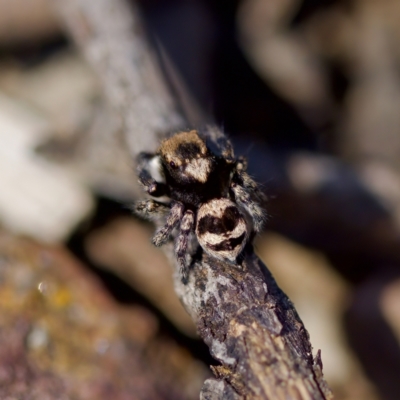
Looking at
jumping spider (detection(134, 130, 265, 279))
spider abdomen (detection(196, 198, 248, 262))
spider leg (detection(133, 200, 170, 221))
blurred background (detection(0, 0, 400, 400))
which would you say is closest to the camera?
spider abdomen (detection(196, 198, 248, 262))

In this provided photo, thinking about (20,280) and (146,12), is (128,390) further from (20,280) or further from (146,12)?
Answer: (146,12)

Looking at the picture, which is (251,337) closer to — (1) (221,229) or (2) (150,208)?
(1) (221,229)

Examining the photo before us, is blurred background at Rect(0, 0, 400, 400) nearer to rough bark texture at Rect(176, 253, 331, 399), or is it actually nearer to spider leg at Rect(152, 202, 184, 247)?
spider leg at Rect(152, 202, 184, 247)

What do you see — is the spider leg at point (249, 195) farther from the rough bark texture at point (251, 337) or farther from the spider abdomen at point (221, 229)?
the rough bark texture at point (251, 337)

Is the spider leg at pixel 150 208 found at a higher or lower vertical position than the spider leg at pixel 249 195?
lower

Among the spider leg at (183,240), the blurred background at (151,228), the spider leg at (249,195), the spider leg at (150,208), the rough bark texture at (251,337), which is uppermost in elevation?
the rough bark texture at (251,337)

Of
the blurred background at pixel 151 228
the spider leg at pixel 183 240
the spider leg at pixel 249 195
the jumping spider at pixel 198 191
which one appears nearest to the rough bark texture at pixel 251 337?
the spider leg at pixel 183 240

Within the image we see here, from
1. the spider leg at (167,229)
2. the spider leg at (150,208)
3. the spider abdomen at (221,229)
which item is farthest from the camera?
the spider leg at (150,208)

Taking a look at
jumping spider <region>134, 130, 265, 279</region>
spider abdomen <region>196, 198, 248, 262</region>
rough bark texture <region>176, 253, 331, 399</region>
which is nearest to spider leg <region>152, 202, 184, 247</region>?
jumping spider <region>134, 130, 265, 279</region>
